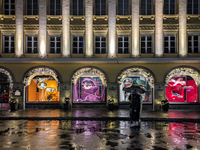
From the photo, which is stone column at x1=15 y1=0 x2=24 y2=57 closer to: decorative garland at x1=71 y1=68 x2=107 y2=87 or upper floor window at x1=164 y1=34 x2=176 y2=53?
decorative garland at x1=71 y1=68 x2=107 y2=87

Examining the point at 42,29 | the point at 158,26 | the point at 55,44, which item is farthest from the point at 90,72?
the point at 158,26

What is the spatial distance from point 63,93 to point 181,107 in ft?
36.5

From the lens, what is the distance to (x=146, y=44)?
919 inches

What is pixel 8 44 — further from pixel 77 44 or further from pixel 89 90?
pixel 89 90

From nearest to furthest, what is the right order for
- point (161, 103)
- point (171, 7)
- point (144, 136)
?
point (144, 136)
point (161, 103)
point (171, 7)

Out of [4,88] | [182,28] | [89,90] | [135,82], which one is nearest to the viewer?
[182,28]

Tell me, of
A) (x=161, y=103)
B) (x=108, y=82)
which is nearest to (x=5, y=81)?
(x=108, y=82)

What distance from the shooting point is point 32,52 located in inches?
922

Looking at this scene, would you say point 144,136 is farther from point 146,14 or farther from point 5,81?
point 5,81

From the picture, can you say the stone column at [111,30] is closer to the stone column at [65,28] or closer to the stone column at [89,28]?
the stone column at [89,28]

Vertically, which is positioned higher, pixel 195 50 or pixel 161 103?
pixel 195 50

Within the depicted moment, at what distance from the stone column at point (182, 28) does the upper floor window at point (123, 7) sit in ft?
16.0

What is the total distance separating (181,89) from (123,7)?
31.4 feet

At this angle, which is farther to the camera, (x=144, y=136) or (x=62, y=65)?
(x=62, y=65)
